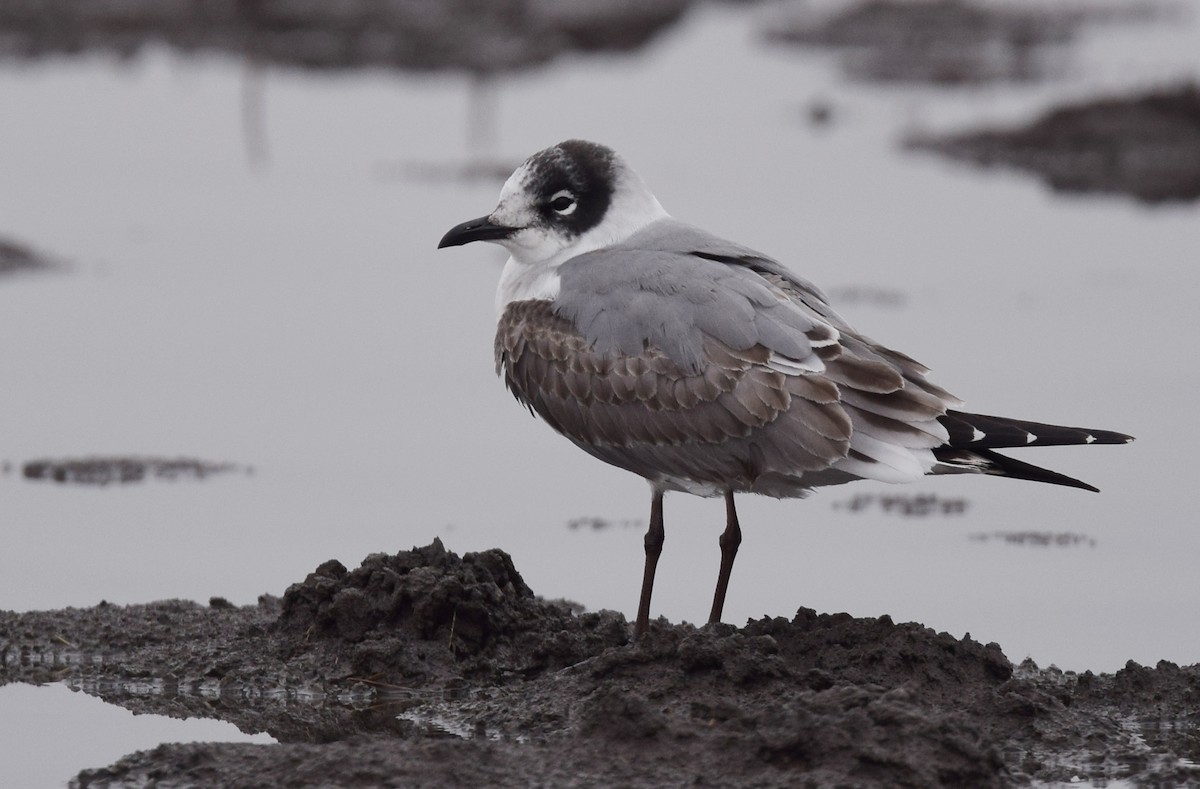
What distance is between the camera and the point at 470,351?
13.0 meters

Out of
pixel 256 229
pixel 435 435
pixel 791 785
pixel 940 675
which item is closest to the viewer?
pixel 791 785

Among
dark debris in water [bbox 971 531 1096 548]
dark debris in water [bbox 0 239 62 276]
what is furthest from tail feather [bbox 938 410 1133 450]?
dark debris in water [bbox 0 239 62 276]

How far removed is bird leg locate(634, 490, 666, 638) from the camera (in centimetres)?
735

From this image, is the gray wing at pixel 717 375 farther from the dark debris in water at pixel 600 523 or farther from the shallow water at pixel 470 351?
the dark debris in water at pixel 600 523

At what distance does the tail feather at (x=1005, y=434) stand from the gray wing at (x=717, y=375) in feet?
0.20

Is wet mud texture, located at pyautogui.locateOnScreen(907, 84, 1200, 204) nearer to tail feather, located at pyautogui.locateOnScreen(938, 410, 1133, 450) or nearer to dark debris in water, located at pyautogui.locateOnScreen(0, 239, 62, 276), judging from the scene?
dark debris in water, located at pyautogui.locateOnScreen(0, 239, 62, 276)

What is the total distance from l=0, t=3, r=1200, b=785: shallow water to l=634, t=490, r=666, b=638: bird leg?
2.04 ft

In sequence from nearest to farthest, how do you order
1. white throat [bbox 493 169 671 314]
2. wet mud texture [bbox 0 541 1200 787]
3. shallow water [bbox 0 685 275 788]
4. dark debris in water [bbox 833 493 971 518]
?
wet mud texture [bbox 0 541 1200 787], shallow water [bbox 0 685 275 788], white throat [bbox 493 169 671 314], dark debris in water [bbox 833 493 971 518]

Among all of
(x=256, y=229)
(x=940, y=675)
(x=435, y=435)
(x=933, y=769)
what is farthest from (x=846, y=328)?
(x=256, y=229)

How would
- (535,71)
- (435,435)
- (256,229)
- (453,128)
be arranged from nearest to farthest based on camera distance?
(435,435) < (256,229) < (453,128) < (535,71)

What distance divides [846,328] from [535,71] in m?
20.9

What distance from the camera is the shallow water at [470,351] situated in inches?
341

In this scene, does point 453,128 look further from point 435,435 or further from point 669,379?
point 669,379

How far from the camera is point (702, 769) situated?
19.3ft
